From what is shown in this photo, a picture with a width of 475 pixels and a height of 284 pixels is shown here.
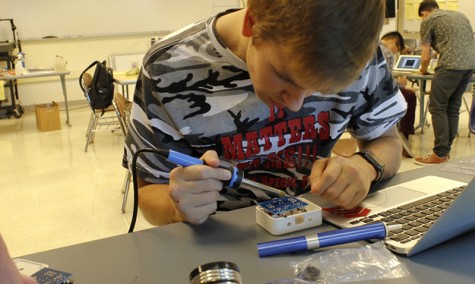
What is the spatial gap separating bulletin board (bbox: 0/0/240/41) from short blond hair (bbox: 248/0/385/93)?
6164mm

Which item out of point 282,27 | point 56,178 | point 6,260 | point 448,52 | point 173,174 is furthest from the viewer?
point 448,52

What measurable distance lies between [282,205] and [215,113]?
257mm

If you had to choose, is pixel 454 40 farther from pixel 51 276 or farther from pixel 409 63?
pixel 51 276

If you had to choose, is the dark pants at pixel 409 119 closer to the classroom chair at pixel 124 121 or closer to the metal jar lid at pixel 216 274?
the classroom chair at pixel 124 121

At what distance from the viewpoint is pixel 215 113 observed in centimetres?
95

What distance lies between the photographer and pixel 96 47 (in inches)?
256

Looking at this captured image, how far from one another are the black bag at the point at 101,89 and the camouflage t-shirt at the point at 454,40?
8.80 feet

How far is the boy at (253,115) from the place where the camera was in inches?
26.8

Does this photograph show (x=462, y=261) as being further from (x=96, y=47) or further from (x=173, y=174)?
(x=96, y=47)

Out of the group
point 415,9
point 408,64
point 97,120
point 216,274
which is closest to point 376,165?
point 216,274

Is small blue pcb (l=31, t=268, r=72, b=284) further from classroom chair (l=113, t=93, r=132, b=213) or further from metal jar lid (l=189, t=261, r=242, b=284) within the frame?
classroom chair (l=113, t=93, r=132, b=213)

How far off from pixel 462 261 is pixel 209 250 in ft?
1.17

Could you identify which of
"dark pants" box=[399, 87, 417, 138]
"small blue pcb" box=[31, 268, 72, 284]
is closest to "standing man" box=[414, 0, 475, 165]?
"dark pants" box=[399, 87, 417, 138]

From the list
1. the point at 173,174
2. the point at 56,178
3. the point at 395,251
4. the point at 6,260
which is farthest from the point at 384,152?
the point at 56,178
